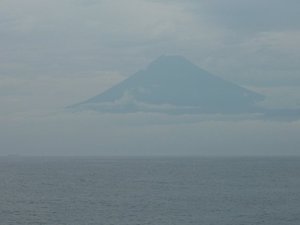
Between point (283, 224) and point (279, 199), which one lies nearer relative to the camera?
point (283, 224)

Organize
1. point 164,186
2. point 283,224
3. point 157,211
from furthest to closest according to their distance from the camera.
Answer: point 164,186
point 157,211
point 283,224

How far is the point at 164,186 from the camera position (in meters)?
86.1

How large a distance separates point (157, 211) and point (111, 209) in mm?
4602

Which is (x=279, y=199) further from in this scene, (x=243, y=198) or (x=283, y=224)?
(x=283, y=224)

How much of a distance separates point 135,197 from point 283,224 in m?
24.3

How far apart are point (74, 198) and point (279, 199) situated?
2216 centimetres

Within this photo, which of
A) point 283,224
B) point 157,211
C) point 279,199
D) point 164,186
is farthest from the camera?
point 164,186

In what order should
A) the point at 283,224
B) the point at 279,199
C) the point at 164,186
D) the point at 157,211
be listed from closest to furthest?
the point at 283,224 → the point at 157,211 → the point at 279,199 → the point at 164,186

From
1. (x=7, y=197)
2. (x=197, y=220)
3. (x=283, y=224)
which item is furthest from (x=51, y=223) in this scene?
(x=7, y=197)

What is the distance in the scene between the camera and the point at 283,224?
47.6m

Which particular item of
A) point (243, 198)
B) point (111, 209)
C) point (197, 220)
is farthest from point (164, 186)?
point (197, 220)

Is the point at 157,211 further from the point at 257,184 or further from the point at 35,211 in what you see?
the point at 257,184

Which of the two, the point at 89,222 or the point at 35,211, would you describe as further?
the point at 35,211

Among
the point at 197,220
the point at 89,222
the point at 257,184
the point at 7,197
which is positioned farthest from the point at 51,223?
the point at 257,184
